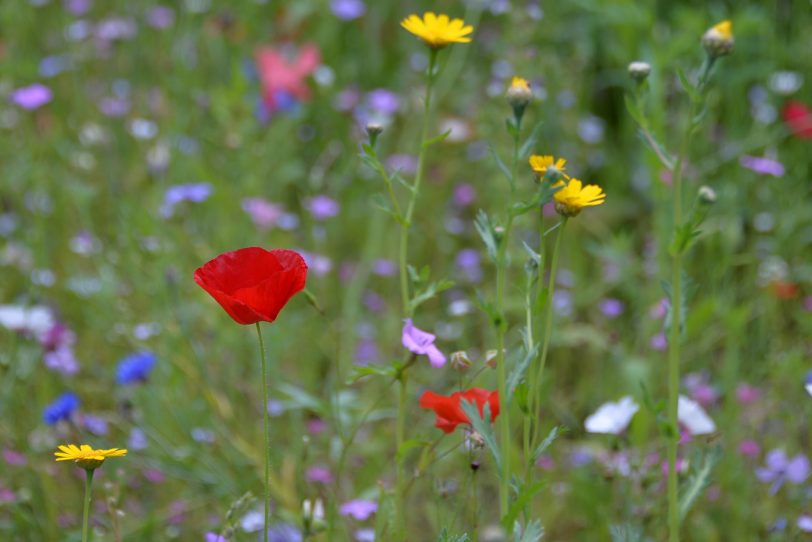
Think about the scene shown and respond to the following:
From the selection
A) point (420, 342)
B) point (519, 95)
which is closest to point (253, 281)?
point (420, 342)

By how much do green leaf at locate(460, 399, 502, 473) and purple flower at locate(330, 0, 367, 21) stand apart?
185 cm

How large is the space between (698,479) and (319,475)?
570 mm

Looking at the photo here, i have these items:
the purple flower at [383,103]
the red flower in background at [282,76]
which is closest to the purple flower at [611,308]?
the purple flower at [383,103]

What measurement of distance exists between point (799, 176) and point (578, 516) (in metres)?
0.85

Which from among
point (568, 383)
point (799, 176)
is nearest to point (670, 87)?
point (799, 176)

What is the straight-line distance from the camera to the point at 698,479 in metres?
1.06

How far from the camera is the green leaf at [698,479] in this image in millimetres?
1020

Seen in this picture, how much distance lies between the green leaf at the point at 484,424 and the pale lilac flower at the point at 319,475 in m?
0.55

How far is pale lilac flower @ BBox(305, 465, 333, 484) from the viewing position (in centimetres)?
143

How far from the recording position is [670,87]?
214cm

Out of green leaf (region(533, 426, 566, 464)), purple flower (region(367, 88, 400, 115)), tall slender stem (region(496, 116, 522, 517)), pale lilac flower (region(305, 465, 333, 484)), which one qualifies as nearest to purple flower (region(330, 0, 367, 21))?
purple flower (region(367, 88, 400, 115))

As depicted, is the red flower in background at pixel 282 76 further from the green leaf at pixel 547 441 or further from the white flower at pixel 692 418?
the green leaf at pixel 547 441

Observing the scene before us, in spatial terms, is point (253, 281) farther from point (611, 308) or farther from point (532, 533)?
point (611, 308)

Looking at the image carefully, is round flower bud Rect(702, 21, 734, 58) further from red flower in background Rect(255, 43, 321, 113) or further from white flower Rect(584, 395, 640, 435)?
red flower in background Rect(255, 43, 321, 113)
